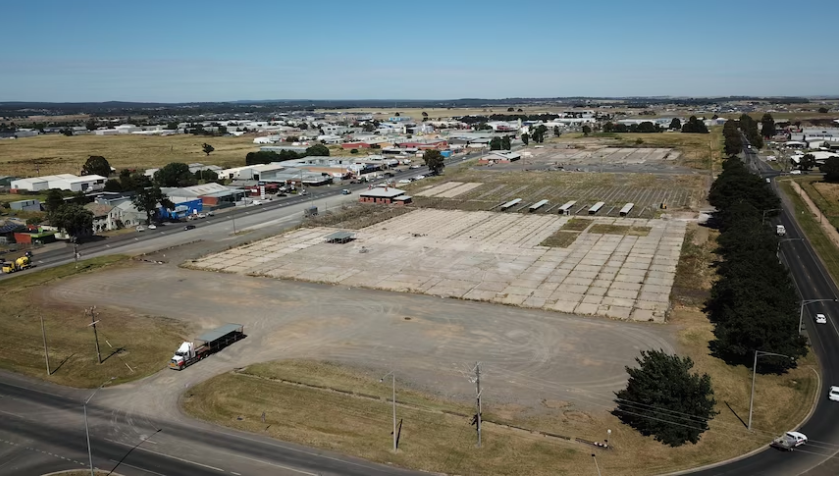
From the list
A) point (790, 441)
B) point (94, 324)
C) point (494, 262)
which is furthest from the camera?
point (494, 262)

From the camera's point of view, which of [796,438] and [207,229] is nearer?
[796,438]

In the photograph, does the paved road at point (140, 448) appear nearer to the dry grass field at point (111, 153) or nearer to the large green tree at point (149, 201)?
the large green tree at point (149, 201)

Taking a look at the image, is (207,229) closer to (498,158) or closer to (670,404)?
(670,404)

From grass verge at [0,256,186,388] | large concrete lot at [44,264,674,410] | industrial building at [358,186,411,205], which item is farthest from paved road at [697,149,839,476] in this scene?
industrial building at [358,186,411,205]

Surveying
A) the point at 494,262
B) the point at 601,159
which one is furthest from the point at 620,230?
the point at 601,159

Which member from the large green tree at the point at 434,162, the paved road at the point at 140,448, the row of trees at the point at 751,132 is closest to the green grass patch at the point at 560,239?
the paved road at the point at 140,448
